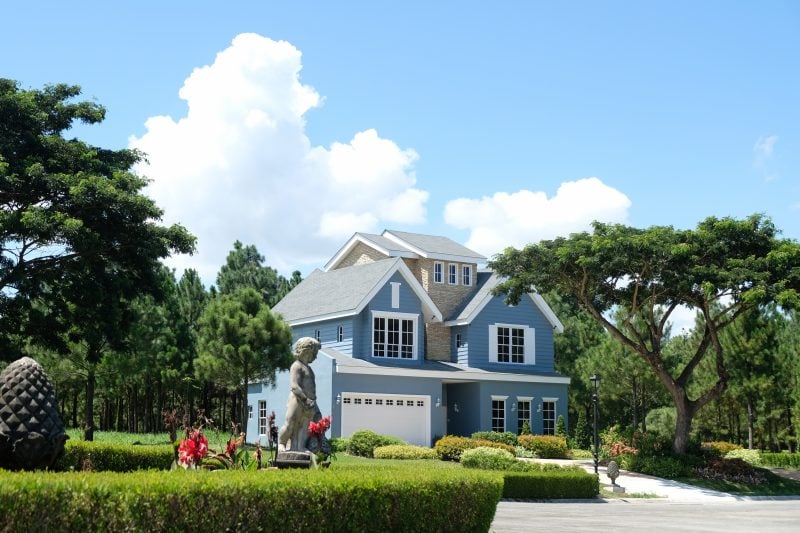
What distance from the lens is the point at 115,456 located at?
18.2m

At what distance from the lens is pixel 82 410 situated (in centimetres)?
6669

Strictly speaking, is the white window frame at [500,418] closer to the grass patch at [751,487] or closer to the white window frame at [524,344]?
the white window frame at [524,344]

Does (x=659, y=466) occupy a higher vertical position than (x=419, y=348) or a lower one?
lower

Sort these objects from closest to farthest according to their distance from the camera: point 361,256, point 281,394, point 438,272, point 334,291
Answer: point 281,394 → point 334,291 → point 438,272 → point 361,256

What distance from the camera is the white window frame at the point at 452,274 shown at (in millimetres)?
43406

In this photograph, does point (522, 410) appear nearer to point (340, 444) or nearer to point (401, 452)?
point (340, 444)

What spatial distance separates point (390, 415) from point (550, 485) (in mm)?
13115

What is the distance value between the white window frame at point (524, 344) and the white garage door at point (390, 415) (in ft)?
15.2

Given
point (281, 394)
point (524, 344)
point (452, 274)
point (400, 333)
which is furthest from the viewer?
point (452, 274)

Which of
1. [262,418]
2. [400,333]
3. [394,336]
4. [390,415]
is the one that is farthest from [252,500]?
[262,418]

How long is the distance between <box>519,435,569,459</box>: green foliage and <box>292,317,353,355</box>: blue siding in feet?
26.7

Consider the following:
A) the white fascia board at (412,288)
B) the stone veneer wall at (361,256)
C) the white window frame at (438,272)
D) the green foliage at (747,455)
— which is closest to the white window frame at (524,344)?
the white fascia board at (412,288)

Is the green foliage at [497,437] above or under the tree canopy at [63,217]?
under

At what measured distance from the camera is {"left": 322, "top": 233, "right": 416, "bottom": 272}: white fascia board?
42.2 m
